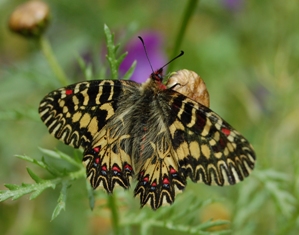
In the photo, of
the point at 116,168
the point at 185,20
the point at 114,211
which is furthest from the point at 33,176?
the point at 185,20

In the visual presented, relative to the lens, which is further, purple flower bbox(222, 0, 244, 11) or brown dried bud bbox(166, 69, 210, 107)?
Result: purple flower bbox(222, 0, 244, 11)

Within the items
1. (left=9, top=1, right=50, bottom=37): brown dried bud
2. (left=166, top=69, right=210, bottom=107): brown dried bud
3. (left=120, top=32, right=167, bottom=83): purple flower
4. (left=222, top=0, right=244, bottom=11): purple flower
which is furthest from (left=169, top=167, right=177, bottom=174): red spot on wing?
(left=222, top=0, right=244, bottom=11): purple flower

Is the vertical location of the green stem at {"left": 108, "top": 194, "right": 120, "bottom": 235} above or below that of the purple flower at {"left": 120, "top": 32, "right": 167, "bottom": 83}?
below

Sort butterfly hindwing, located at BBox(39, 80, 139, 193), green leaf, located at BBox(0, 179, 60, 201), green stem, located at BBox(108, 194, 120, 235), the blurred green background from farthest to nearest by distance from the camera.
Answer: the blurred green background
green stem, located at BBox(108, 194, 120, 235)
butterfly hindwing, located at BBox(39, 80, 139, 193)
green leaf, located at BBox(0, 179, 60, 201)

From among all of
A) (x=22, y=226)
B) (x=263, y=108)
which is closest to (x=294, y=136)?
(x=263, y=108)

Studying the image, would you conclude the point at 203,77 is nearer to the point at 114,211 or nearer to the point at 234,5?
the point at 234,5

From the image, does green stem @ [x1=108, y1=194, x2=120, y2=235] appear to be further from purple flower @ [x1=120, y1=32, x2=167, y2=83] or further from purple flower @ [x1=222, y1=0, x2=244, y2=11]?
purple flower @ [x1=222, y1=0, x2=244, y2=11]

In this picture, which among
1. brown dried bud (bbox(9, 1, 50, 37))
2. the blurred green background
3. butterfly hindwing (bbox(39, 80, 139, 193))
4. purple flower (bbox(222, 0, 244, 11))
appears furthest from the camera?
purple flower (bbox(222, 0, 244, 11))
